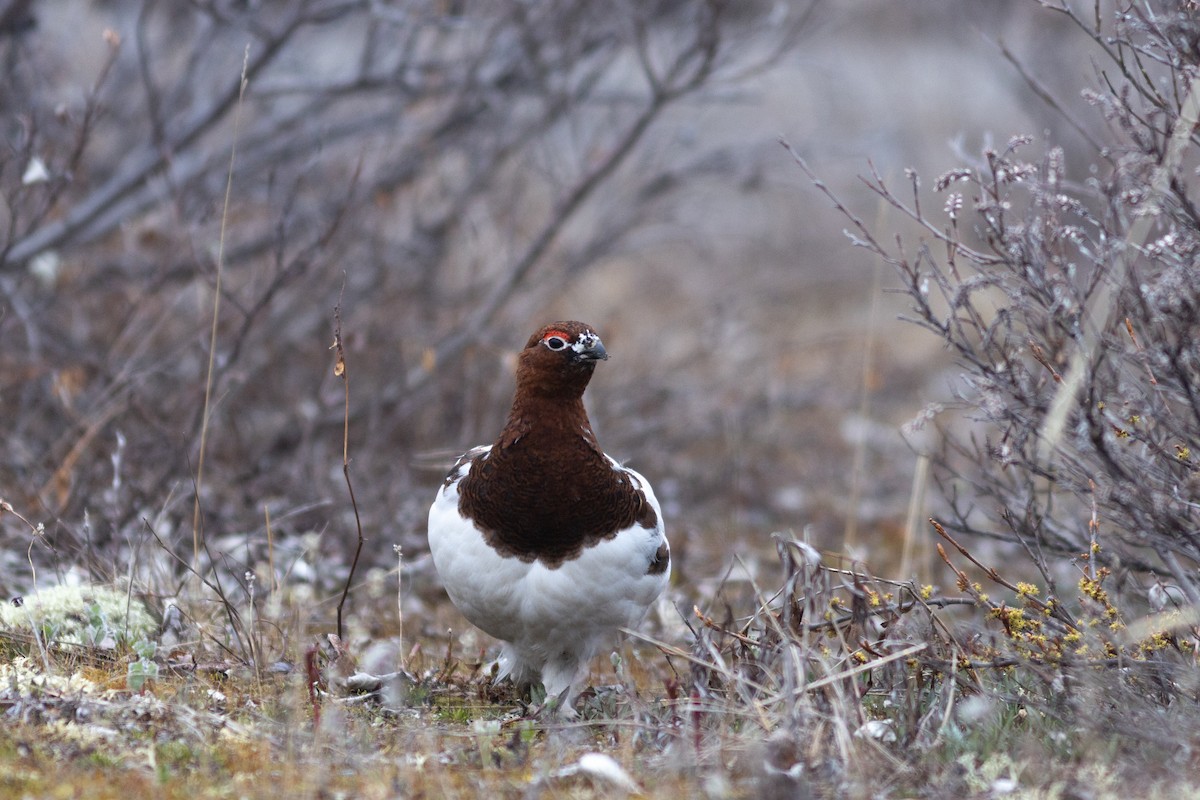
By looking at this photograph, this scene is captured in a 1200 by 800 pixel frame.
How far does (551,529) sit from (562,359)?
490 millimetres

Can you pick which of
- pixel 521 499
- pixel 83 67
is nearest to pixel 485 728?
pixel 521 499

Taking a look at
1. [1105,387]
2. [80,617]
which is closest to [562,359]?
[1105,387]

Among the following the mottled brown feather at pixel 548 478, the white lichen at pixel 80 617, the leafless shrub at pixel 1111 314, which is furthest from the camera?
the white lichen at pixel 80 617

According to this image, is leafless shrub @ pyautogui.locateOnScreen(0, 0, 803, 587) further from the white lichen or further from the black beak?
the black beak

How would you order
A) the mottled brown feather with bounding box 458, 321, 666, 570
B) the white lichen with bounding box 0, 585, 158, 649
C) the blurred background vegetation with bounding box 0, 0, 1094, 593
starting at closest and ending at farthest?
the mottled brown feather with bounding box 458, 321, 666, 570, the white lichen with bounding box 0, 585, 158, 649, the blurred background vegetation with bounding box 0, 0, 1094, 593

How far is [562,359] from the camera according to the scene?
372cm

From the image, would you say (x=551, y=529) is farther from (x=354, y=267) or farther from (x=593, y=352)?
(x=354, y=267)

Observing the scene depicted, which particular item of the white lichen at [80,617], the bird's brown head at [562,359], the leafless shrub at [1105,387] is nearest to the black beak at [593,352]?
the bird's brown head at [562,359]

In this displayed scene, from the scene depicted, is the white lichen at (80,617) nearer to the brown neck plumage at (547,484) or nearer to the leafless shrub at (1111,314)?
the brown neck plumage at (547,484)

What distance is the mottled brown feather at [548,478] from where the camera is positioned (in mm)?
3635

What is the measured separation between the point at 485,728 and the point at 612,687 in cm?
79

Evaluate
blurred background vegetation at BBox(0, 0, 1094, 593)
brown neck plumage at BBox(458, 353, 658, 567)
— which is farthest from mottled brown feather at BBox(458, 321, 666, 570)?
blurred background vegetation at BBox(0, 0, 1094, 593)

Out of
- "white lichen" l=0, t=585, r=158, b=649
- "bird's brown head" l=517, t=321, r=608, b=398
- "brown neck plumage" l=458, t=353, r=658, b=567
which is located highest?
"bird's brown head" l=517, t=321, r=608, b=398

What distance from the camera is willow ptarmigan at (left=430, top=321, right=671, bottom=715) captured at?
143 inches
